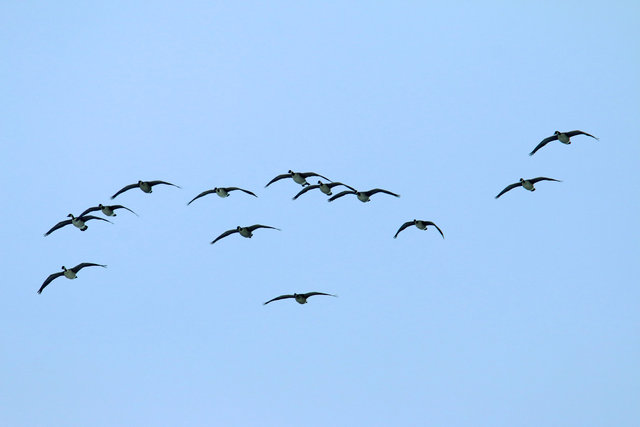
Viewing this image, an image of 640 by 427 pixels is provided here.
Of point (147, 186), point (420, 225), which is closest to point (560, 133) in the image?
point (420, 225)

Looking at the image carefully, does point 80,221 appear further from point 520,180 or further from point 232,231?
point 520,180

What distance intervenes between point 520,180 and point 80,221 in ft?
77.7

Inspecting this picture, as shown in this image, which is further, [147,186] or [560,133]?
[147,186]

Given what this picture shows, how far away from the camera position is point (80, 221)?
5034 centimetres

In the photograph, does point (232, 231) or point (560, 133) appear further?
point (232, 231)

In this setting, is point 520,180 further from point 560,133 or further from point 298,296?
point 298,296

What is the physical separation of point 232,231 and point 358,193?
288 inches

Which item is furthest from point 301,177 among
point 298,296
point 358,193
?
point 298,296

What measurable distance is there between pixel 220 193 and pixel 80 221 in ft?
25.3

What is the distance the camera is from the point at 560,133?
47.6m

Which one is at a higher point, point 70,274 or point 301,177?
point 301,177

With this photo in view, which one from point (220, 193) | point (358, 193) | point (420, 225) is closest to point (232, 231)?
point (220, 193)

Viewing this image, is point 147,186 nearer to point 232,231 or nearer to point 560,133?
point 232,231

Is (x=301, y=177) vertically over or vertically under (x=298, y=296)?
over
